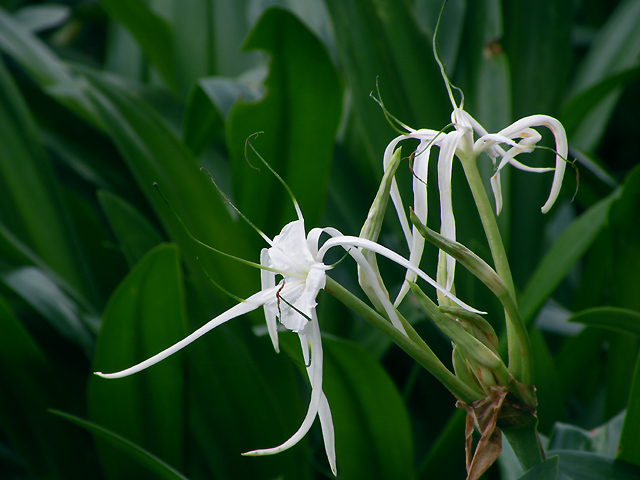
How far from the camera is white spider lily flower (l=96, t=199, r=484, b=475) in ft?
0.65

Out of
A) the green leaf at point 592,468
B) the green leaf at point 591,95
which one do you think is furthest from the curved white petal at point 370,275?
the green leaf at point 591,95

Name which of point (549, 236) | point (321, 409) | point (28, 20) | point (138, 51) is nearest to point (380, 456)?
point (321, 409)

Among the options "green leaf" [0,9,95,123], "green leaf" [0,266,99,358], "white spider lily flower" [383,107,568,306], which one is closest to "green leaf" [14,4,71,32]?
"green leaf" [0,9,95,123]

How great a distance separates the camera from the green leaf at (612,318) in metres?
0.37

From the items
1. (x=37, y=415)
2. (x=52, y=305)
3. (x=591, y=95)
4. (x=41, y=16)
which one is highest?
(x=41, y=16)

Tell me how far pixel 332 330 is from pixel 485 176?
271mm

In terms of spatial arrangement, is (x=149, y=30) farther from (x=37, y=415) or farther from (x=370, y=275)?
(x=370, y=275)

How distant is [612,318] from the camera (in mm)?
377

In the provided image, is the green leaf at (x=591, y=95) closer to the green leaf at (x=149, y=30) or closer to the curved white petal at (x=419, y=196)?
the curved white petal at (x=419, y=196)

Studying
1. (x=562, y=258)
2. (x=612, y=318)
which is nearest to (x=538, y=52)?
(x=562, y=258)

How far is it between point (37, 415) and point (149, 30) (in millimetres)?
659

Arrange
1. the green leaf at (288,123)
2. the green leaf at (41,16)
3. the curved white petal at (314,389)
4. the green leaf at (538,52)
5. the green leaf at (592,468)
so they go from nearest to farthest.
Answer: the curved white petal at (314,389)
the green leaf at (592,468)
the green leaf at (288,123)
the green leaf at (538,52)
the green leaf at (41,16)

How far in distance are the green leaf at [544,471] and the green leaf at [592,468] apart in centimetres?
8

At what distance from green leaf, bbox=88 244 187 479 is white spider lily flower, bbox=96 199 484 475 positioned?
28 centimetres
